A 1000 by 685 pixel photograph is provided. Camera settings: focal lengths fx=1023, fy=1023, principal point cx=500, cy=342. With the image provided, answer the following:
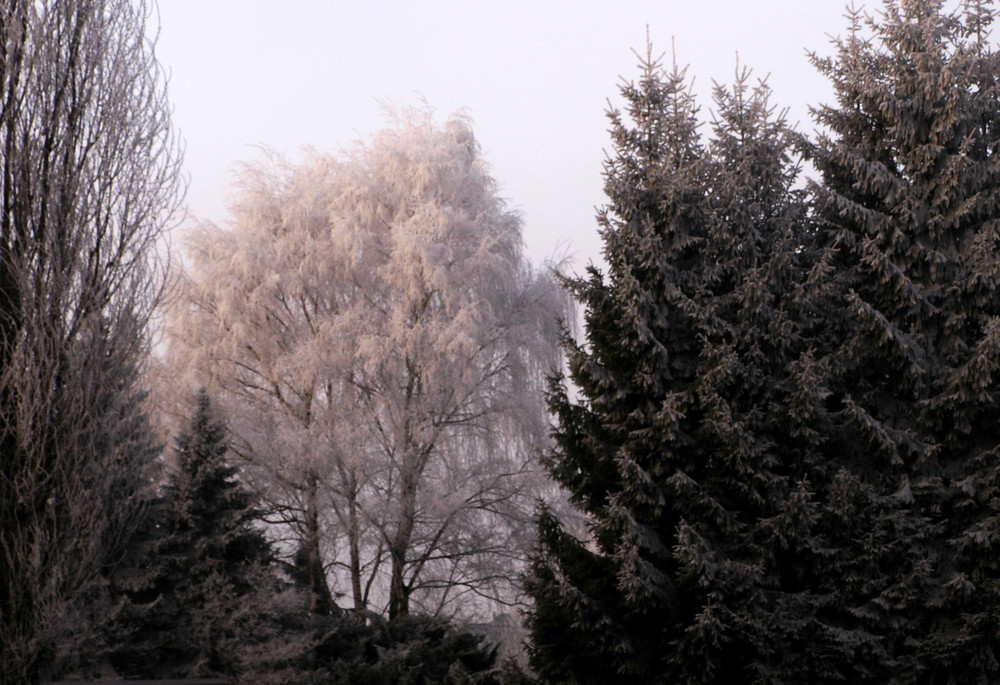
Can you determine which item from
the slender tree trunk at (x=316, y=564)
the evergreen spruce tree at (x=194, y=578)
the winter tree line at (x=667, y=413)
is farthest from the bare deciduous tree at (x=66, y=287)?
the slender tree trunk at (x=316, y=564)

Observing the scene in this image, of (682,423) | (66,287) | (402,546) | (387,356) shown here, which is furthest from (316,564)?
(66,287)

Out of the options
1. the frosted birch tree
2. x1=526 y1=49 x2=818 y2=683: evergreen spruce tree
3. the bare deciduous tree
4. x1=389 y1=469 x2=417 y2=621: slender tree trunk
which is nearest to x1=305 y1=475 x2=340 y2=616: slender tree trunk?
the frosted birch tree

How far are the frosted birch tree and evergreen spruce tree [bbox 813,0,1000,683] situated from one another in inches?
291

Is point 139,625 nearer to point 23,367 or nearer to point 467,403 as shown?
point 23,367

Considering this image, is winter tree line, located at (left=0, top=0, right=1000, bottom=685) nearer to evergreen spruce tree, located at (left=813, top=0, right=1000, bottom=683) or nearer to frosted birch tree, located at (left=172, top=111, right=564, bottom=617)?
evergreen spruce tree, located at (left=813, top=0, right=1000, bottom=683)

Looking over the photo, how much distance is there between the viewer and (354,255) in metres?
19.6

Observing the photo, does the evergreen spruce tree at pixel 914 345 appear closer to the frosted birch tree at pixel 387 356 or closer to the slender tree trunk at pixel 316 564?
the frosted birch tree at pixel 387 356

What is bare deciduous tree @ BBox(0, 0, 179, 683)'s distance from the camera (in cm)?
930

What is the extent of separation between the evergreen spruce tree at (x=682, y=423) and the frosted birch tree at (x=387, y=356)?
599 centimetres

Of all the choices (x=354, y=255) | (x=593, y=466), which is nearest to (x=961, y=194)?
(x=593, y=466)

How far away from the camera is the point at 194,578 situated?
14.6 m

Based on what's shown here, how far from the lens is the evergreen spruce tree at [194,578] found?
557 inches

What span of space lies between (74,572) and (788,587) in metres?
8.01

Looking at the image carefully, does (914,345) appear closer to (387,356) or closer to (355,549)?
(387,356)
